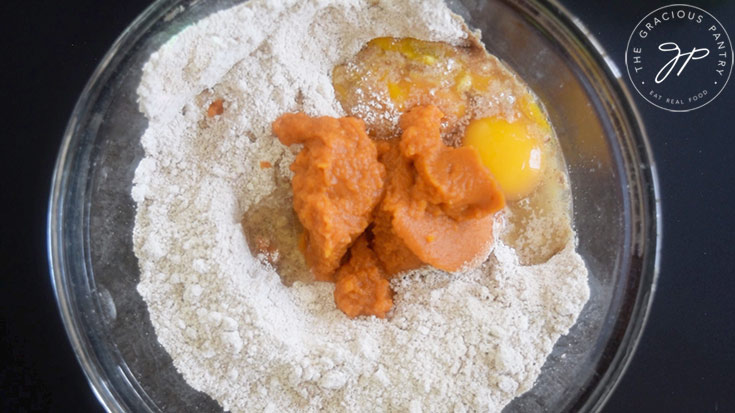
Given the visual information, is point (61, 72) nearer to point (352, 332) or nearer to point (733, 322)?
point (352, 332)

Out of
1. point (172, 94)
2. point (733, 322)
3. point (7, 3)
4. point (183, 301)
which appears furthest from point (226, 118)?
point (733, 322)

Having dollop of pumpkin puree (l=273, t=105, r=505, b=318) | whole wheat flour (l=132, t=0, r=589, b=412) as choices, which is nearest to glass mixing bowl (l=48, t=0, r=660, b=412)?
whole wheat flour (l=132, t=0, r=589, b=412)

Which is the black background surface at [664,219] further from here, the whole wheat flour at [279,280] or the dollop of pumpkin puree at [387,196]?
the dollop of pumpkin puree at [387,196]

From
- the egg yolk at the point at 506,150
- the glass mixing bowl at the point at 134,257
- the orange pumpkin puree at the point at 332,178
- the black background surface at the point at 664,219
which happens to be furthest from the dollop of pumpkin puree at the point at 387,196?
the black background surface at the point at 664,219
